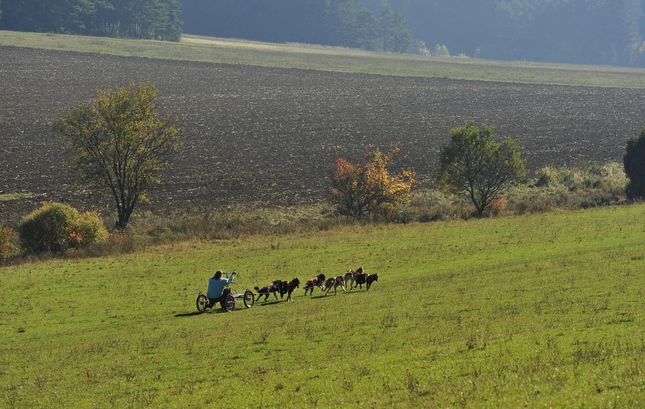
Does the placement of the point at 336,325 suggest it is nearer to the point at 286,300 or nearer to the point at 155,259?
the point at 286,300

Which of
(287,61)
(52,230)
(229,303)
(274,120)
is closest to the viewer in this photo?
(229,303)

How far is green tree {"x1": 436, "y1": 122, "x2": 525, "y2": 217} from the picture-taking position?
204ft

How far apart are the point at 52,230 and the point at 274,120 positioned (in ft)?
211

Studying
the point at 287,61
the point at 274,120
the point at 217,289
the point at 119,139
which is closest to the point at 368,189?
the point at 119,139

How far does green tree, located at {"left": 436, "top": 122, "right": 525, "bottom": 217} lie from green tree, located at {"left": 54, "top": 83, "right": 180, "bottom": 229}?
807 inches

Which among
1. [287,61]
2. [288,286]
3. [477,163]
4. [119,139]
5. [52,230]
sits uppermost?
[287,61]

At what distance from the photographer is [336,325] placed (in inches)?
1030

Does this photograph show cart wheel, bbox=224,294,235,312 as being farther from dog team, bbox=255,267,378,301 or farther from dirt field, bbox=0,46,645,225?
dirt field, bbox=0,46,645,225

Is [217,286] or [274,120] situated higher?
[274,120]

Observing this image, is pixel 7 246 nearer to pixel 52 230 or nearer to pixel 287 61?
pixel 52 230

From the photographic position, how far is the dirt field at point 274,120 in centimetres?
7225

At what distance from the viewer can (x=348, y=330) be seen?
83.1 ft

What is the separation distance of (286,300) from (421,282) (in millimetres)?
5976

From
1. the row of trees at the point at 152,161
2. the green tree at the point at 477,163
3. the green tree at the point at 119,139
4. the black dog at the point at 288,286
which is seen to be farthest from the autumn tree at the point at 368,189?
the black dog at the point at 288,286
